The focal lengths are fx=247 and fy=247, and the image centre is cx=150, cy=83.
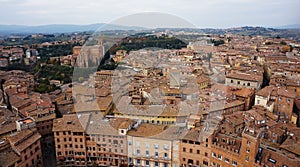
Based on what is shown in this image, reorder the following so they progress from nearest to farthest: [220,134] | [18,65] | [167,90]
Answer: [220,134] < [167,90] < [18,65]

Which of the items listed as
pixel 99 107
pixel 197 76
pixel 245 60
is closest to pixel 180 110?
pixel 99 107

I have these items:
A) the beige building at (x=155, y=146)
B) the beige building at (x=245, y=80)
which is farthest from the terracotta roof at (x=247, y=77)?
the beige building at (x=155, y=146)

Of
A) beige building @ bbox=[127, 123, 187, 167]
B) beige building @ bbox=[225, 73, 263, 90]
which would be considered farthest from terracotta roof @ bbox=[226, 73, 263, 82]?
beige building @ bbox=[127, 123, 187, 167]

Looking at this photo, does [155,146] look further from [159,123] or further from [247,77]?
[247,77]

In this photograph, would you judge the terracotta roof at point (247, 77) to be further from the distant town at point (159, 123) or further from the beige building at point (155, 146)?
the beige building at point (155, 146)

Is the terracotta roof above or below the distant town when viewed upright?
above

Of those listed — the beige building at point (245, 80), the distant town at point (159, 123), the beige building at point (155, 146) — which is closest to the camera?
the distant town at point (159, 123)

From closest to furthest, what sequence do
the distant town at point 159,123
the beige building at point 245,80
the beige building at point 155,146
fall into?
the distant town at point 159,123, the beige building at point 155,146, the beige building at point 245,80

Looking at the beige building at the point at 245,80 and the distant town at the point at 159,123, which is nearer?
the distant town at the point at 159,123

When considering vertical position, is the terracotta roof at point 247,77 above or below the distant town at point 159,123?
above

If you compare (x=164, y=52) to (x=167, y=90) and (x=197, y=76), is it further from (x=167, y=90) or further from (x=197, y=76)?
(x=167, y=90)

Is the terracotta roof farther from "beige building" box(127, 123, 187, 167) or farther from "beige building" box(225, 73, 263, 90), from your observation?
"beige building" box(127, 123, 187, 167)
